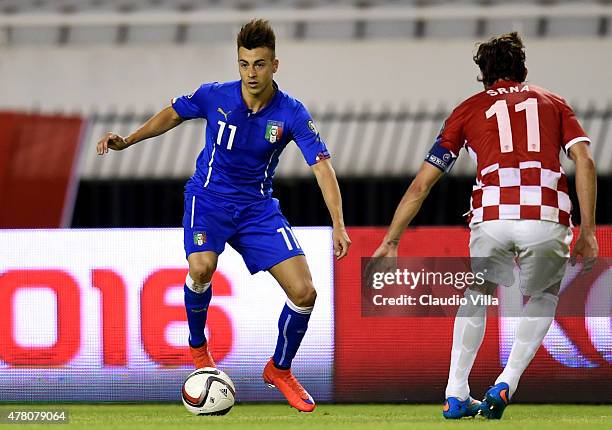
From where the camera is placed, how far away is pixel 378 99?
1489 cm

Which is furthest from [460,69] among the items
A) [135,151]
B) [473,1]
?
[135,151]

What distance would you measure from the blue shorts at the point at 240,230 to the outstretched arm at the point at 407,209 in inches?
27.4

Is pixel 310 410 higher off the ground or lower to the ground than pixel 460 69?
lower

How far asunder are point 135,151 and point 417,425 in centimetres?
937

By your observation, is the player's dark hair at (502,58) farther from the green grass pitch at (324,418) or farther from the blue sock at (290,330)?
the green grass pitch at (324,418)

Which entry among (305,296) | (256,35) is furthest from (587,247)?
(256,35)

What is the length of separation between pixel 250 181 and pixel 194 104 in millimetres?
468

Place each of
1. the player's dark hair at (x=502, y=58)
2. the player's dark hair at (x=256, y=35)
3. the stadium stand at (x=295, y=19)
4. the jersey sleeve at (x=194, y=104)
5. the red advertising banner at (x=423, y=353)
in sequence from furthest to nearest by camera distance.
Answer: the stadium stand at (x=295, y=19), the red advertising banner at (x=423, y=353), the jersey sleeve at (x=194, y=104), the player's dark hair at (x=256, y=35), the player's dark hair at (x=502, y=58)

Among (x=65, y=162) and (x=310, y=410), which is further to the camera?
(x=65, y=162)

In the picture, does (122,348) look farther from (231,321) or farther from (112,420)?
(112,420)

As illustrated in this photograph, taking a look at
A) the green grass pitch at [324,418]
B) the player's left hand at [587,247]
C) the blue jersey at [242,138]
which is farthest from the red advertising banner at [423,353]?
the player's left hand at [587,247]

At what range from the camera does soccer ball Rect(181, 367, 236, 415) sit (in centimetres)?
651

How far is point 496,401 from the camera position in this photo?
6109mm

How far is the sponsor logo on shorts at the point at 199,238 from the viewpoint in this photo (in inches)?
260
